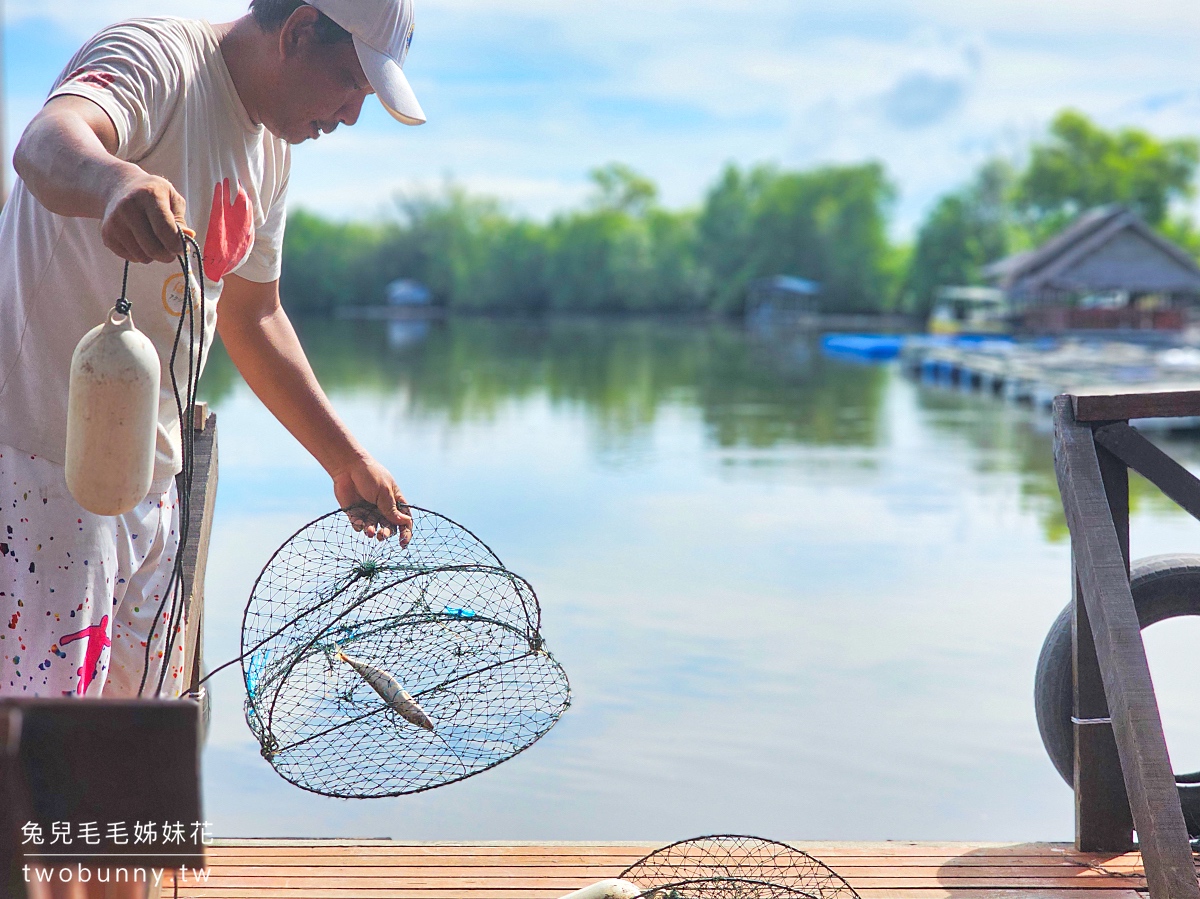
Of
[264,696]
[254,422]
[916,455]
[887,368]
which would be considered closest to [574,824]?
[264,696]

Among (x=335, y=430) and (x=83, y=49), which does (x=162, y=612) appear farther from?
(x=83, y=49)

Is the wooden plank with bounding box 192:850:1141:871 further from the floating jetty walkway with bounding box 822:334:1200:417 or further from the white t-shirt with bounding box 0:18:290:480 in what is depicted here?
the floating jetty walkway with bounding box 822:334:1200:417

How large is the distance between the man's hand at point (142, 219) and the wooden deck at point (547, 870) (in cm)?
143

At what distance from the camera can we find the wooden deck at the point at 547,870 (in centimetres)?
248

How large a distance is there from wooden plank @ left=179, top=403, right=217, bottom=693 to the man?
176 mm

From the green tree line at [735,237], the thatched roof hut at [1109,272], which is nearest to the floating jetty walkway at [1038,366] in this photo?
the thatched roof hut at [1109,272]

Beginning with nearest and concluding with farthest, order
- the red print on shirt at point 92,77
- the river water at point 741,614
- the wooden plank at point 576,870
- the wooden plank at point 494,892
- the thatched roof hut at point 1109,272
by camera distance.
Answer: the red print on shirt at point 92,77 → the wooden plank at point 494,892 → the wooden plank at point 576,870 → the river water at point 741,614 → the thatched roof hut at point 1109,272

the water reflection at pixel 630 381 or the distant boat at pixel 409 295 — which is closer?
the water reflection at pixel 630 381

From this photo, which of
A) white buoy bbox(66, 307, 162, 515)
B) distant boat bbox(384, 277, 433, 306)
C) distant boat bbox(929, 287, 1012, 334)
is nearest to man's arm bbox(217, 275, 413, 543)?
white buoy bbox(66, 307, 162, 515)

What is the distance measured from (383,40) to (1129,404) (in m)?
1.56

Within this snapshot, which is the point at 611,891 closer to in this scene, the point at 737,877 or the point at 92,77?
the point at 737,877

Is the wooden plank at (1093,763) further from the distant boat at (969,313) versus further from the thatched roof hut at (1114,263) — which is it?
the distant boat at (969,313)

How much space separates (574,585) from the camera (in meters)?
8.04

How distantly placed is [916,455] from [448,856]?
13.3m
